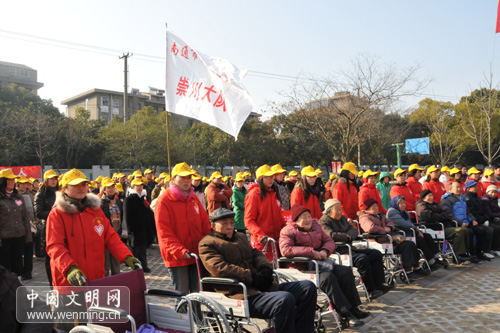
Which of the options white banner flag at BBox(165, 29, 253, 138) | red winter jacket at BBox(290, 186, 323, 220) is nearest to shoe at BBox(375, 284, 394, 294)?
red winter jacket at BBox(290, 186, 323, 220)

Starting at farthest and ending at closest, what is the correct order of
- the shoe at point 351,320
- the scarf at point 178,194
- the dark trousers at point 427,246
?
1. the dark trousers at point 427,246
2. the shoe at point 351,320
3. the scarf at point 178,194

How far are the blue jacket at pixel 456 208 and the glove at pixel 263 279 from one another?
5.61 metres

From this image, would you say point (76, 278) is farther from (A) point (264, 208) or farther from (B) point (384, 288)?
(B) point (384, 288)

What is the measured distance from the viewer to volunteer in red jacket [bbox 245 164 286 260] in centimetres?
569

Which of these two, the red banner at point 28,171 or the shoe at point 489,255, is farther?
the red banner at point 28,171

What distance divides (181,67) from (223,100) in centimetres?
97

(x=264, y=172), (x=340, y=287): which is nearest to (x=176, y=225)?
(x=264, y=172)

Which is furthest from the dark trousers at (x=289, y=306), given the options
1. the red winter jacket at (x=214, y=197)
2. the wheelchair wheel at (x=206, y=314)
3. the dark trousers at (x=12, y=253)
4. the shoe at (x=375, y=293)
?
the dark trousers at (x=12, y=253)

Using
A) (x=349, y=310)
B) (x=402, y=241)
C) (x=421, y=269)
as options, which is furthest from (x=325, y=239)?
(x=421, y=269)

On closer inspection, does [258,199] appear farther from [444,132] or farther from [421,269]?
[444,132]

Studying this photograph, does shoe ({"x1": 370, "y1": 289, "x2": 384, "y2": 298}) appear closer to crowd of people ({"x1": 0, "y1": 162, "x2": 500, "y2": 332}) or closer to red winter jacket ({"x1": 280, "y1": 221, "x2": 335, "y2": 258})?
crowd of people ({"x1": 0, "y1": 162, "x2": 500, "y2": 332})

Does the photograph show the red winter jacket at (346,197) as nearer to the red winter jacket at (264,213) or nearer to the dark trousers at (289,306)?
→ the red winter jacket at (264,213)

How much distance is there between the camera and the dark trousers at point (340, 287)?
4.72 meters

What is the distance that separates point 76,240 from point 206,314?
141cm
